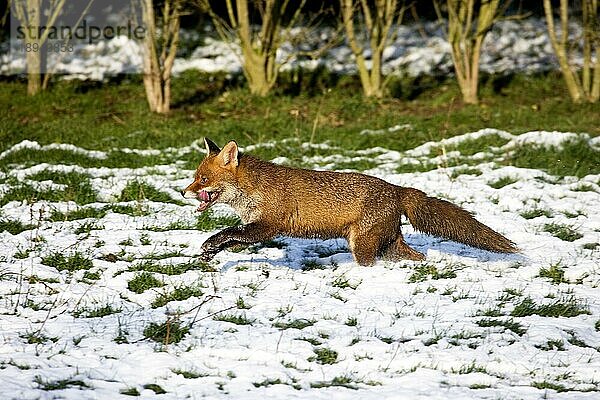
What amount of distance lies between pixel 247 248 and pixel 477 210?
3133 mm

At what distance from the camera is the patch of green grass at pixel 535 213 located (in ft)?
30.1

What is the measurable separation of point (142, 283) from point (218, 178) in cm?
125

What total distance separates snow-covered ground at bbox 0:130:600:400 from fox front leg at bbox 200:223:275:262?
0.26 m

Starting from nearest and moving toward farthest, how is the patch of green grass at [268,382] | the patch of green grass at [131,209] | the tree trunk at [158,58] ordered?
the patch of green grass at [268,382]
the patch of green grass at [131,209]
the tree trunk at [158,58]

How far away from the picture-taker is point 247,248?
8016 mm

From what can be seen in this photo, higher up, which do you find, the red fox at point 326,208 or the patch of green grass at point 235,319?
the red fox at point 326,208

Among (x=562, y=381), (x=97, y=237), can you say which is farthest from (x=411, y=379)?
(x=97, y=237)

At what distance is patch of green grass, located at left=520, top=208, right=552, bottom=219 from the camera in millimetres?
9172

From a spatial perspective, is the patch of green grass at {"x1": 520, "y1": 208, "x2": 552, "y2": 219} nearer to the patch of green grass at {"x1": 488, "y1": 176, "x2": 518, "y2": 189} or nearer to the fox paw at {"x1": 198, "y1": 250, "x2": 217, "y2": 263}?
the patch of green grass at {"x1": 488, "y1": 176, "x2": 518, "y2": 189}

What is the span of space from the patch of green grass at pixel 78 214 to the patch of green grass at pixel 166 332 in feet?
11.8

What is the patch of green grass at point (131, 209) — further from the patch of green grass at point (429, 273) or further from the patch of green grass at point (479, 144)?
the patch of green grass at point (479, 144)

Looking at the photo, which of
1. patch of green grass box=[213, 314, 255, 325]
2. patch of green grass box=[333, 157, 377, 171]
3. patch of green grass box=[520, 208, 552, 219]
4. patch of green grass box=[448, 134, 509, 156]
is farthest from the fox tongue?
patch of green grass box=[448, 134, 509, 156]

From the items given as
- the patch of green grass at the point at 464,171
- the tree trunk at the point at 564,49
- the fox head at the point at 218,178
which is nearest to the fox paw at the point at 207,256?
the fox head at the point at 218,178

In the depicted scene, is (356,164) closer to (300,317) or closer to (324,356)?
(300,317)
